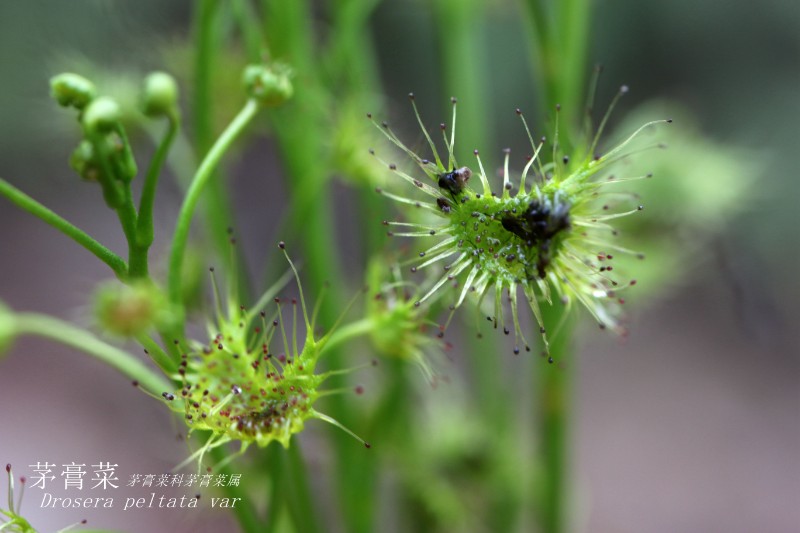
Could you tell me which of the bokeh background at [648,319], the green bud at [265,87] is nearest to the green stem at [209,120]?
the green bud at [265,87]

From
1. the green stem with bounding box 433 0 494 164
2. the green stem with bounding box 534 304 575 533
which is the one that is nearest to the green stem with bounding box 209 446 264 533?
the green stem with bounding box 534 304 575 533

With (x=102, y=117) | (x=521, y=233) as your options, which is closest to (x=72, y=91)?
(x=102, y=117)

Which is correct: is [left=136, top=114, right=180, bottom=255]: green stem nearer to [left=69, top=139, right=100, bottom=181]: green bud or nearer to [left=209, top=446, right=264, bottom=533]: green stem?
[left=69, top=139, right=100, bottom=181]: green bud

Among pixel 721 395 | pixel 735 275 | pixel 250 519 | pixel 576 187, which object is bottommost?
pixel 250 519

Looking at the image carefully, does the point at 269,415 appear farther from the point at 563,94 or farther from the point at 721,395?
the point at 721,395

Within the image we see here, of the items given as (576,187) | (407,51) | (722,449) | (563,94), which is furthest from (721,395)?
(576,187)

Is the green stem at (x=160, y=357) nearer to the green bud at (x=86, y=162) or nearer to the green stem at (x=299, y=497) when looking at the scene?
the green bud at (x=86, y=162)

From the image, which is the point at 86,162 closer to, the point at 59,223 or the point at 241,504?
the point at 59,223
